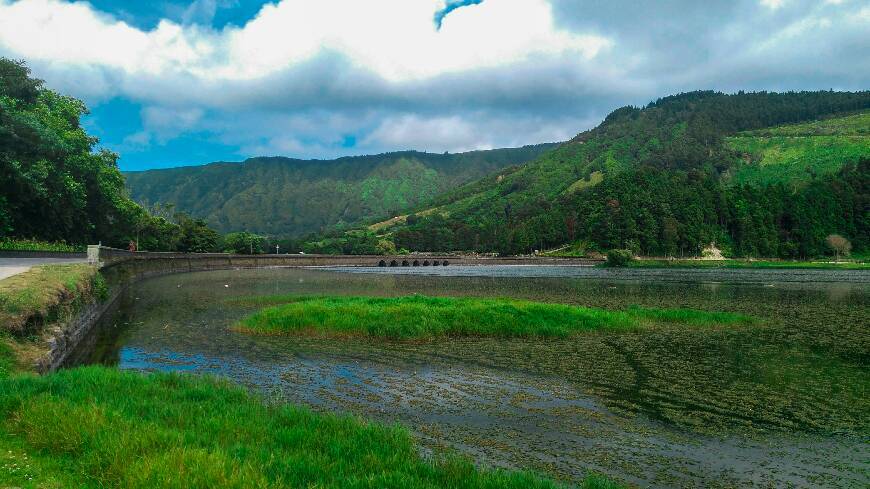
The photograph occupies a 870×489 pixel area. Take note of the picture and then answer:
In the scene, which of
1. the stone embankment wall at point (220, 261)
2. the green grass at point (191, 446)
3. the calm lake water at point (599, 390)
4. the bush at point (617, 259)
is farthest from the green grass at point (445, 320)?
the bush at point (617, 259)

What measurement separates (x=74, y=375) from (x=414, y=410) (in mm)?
10417

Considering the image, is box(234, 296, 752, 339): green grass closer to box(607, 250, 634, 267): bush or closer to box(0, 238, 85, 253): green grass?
box(0, 238, 85, 253): green grass

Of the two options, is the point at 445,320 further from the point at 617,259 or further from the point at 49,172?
the point at 617,259

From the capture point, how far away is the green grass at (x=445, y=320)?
30.7m

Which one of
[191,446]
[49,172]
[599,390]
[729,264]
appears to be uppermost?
[49,172]

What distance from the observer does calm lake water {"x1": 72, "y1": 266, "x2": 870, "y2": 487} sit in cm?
1312

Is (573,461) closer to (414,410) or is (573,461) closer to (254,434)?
(414,410)

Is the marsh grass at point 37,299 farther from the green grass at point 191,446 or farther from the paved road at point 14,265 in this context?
the green grass at point 191,446

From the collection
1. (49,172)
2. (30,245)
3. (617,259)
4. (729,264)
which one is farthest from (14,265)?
(729,264)

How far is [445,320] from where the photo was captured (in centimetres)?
3212

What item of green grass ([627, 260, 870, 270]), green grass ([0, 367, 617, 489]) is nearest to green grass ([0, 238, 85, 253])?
green grass ([0, 367, 617, 489])

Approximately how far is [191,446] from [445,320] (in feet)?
74.8

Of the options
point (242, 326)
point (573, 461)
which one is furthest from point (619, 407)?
point (242, 326)

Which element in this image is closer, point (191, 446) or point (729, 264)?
point (191, 446)
